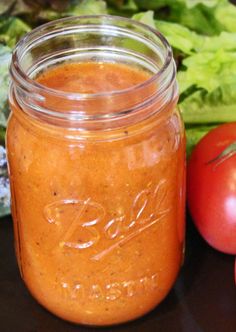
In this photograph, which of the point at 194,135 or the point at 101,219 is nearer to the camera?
the point at 101,219

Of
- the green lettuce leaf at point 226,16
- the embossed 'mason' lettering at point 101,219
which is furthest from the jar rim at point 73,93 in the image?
the green lettuce leaf at point 226,16

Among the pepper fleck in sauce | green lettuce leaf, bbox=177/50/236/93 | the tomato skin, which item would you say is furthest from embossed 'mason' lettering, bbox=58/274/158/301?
green lettuce leaf, bbox=177/50/236/93

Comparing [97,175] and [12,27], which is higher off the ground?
[97,175]

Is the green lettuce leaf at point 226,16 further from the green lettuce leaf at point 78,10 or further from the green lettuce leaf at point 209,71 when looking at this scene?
the green lettuce leaf at point 78,10

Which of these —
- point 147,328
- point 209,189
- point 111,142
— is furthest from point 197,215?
point 111,142

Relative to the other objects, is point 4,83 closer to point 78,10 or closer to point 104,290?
point 78,10

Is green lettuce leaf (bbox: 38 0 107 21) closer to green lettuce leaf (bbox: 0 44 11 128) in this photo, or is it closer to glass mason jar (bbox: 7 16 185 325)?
green lettuce leaf (bbox: 0 44 11 128)

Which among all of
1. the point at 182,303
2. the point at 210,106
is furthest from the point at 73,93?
the point at 210,106

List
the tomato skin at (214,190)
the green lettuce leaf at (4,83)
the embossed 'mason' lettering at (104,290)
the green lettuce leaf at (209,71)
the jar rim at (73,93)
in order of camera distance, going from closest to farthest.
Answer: the jar rim at (73,93), the embossed 'mason' lettering at (104,290), the tomato skin at (214,190), the green lettuce leaf at (4,83), the green lettuce leaf at (209,71)
